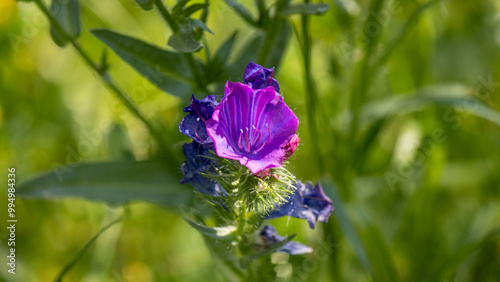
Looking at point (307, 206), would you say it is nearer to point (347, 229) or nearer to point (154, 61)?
point (347, 229)

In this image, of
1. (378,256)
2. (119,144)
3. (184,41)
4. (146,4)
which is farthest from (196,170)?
(378,256)

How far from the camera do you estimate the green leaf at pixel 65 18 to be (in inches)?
65.1

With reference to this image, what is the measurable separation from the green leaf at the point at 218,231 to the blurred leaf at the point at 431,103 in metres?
1.06

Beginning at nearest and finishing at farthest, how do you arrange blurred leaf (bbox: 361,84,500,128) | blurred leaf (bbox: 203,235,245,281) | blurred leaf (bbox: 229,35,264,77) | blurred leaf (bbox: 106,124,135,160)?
1. blurred leaf (bbox: 203,235,245,281)
2. blurred leaf (bbox: 229,35,264,77)
3. blurred leaf (bbox: 361,84,500,128)
4. blurred leaf (bbox: 106,124,135,160)

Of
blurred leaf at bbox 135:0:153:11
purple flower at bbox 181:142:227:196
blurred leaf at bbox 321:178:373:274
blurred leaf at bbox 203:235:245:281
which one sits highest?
blurred leaf at bbox 135:0:153:11

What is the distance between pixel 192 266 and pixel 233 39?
1192 millimetres

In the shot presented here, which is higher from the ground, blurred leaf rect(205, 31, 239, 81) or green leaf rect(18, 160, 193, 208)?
blurred leaf rect(205, 31, 239, 81)

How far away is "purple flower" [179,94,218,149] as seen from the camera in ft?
3.94

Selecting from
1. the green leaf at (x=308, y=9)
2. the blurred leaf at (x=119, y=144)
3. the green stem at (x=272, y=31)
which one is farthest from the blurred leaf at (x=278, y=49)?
the blurred leaf at (x=119, y=144)

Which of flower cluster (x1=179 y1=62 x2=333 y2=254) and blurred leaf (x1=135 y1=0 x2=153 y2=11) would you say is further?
blurred leaf (x1=135 y1=0 x2=153 y2=11)

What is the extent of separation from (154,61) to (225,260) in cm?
67

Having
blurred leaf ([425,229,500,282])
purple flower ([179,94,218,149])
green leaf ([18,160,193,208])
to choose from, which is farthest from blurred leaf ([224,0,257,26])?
blurred leaf ([425,229,500,282])

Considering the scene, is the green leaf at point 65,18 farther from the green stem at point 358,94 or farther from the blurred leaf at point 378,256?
the blurred leaf at point 378,256

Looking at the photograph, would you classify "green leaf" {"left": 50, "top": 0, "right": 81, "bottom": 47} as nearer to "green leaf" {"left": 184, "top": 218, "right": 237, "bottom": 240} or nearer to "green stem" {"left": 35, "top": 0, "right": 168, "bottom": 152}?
"green stem" {"left": 35, "top": 0, "right": 168, "bottom": 152}
